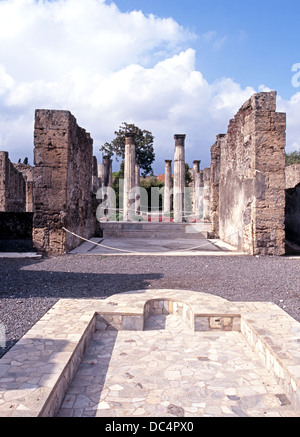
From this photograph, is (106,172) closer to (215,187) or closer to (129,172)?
(129,172)

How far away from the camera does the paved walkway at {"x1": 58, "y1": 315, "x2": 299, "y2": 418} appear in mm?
2475

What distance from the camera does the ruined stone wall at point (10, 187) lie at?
17.3 metres

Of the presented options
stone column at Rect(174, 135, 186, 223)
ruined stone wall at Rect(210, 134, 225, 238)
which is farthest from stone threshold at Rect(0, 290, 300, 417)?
stone column at Rect(174, 135, 186, 223)

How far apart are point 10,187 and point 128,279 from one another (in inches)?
577

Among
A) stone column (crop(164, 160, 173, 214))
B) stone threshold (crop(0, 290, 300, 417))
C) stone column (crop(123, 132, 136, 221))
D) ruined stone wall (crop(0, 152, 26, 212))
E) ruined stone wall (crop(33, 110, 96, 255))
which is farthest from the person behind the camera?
stone column (crop(164, 160, 173, 214))

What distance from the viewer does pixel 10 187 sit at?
61.2 ft

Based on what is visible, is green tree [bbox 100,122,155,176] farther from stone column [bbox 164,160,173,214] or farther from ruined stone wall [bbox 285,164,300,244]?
ruined stone wall [bbox 285,164,300,244]

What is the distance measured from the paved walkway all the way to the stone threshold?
0.10 m

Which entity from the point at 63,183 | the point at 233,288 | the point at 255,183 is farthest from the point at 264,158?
the point at 63,183

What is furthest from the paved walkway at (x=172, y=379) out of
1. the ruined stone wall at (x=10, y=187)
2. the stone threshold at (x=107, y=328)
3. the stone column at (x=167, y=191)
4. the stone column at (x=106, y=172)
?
the stone column at (x=106, y=172)

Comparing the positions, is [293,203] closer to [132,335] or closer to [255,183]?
[255,183]

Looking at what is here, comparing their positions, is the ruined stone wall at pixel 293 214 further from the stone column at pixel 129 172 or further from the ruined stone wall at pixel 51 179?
the stone column at pixel 129 172

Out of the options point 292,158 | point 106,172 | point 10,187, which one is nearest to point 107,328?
point 10,187
